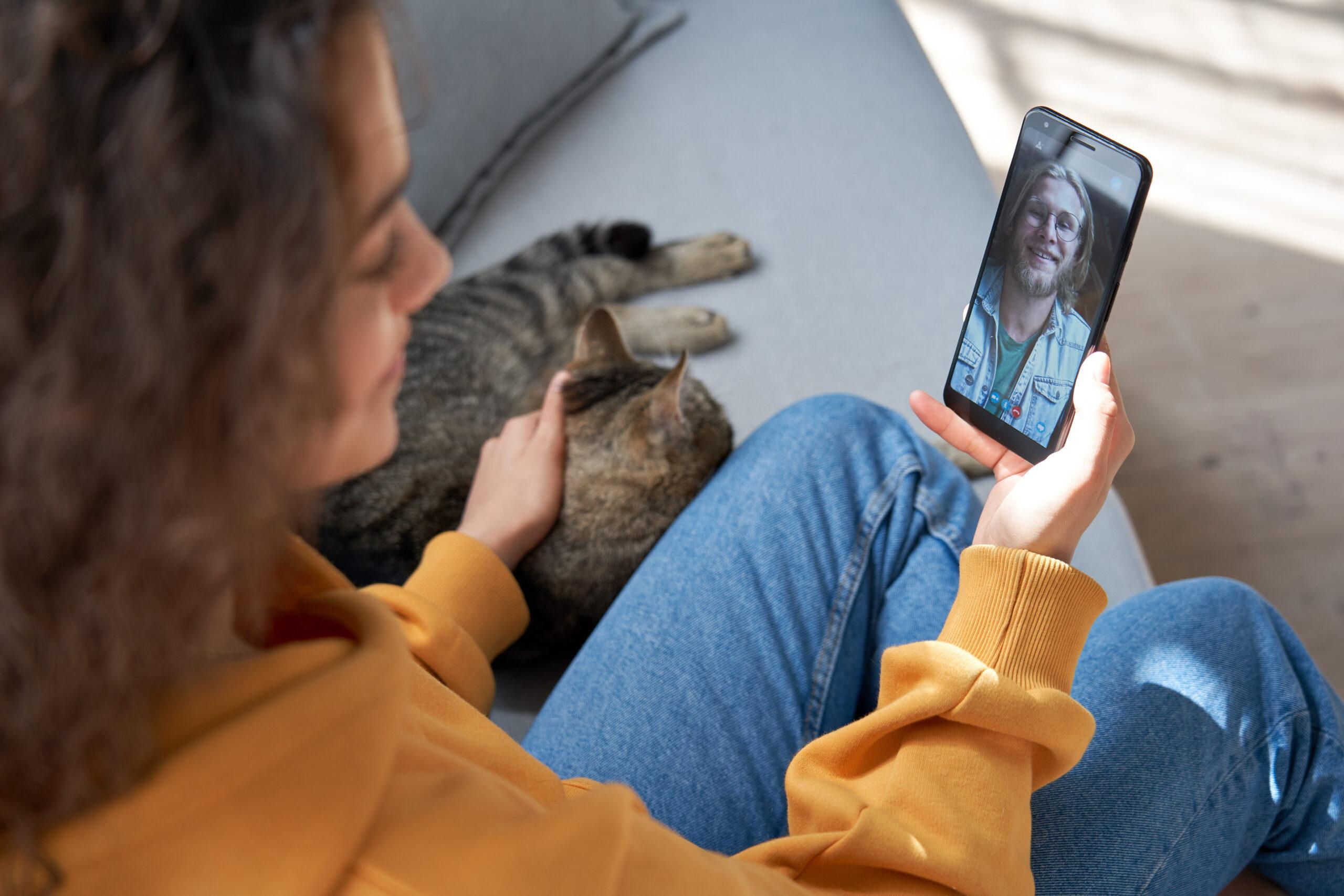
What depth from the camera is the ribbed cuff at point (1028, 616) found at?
0.68 metres

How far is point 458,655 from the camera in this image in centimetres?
88

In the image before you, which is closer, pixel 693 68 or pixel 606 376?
pixel 606 376

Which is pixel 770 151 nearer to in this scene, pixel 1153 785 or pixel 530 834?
pixel 1153 785

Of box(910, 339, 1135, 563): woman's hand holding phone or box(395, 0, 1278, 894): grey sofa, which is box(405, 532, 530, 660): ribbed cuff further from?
box(910, 339, 1135, 563): woman's hand holding phone

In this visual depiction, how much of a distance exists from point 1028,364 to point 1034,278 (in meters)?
0.08

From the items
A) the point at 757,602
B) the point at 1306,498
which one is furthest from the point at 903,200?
the point at 1306,498

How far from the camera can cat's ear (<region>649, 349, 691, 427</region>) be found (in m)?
1.09

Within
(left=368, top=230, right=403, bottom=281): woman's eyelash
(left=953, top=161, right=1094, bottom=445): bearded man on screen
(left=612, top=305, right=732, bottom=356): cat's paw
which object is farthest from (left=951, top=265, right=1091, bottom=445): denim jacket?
(left=368, top=230, right=403, bottom=281): woman's eyelash

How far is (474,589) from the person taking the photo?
995 mm

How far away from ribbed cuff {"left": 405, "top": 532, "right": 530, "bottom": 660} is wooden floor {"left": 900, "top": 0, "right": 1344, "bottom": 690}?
105 cm

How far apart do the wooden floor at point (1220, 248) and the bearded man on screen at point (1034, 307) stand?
2.58ft

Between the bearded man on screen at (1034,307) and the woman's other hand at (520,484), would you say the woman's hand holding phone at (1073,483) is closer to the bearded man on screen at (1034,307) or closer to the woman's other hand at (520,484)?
the bearded man on screen at (1034,307)

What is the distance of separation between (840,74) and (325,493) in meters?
1.01

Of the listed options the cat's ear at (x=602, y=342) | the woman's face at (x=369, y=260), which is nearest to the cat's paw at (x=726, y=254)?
the cat's ear at (x=602, y=342)
